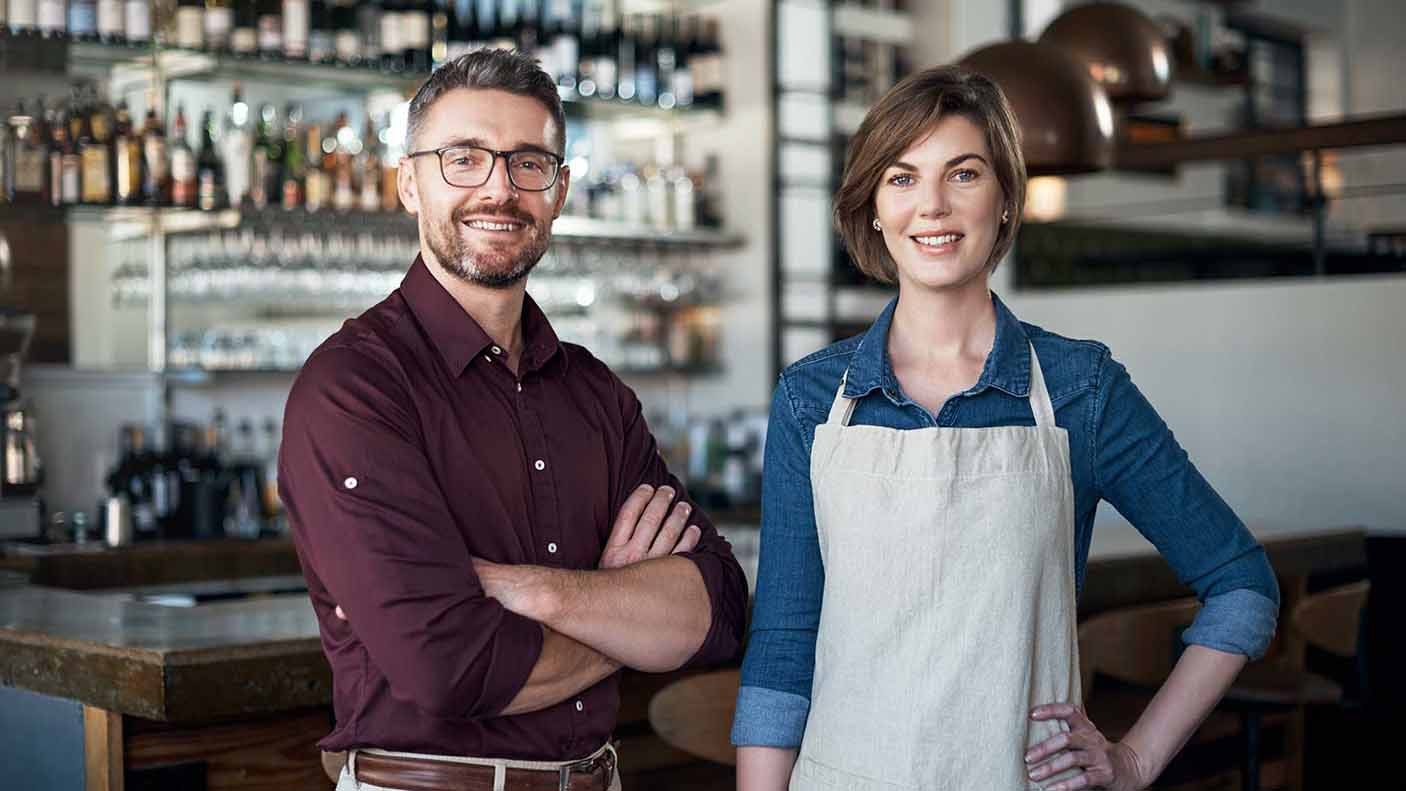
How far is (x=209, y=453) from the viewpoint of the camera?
15.1ft

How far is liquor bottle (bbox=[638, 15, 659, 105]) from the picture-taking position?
5.80 meters

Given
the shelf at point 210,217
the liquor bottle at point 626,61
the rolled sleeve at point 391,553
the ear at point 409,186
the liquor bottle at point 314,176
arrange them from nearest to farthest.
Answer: the rolled sleeve at point 391,553
the ear at point 409,186
the shelf at point 210,217
the liquor bottle at point 314,176
the liquor bottle at point 626,61

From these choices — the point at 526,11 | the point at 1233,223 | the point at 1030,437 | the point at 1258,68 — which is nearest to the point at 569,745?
the point at 1030,437

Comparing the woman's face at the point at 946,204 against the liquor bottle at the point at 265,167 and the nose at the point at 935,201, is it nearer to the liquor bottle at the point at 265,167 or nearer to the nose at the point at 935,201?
the nose at the point at 935,201

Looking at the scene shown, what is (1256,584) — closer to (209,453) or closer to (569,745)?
(569,745)

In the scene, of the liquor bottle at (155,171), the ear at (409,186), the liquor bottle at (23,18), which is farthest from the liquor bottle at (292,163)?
the ear at (409,186)

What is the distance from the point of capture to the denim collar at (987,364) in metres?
1.57

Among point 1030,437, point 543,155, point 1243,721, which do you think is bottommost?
point 1243,721

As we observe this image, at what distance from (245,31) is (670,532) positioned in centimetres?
343

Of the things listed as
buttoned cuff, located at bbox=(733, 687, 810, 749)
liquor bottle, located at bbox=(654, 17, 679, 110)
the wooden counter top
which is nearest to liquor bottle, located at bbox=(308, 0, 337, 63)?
liquor bottle, located at bbox=(654, 17, 679, 110)

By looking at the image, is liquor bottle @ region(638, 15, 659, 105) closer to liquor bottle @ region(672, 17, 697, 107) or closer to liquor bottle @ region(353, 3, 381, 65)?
liquor bottle @ region(672, 17, 697, 107)

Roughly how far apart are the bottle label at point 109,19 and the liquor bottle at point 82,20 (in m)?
0.01

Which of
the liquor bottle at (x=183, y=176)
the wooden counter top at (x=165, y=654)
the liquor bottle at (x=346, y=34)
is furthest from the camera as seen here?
the liquor bottle at (x=346, y=34)

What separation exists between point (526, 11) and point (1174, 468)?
438cm
